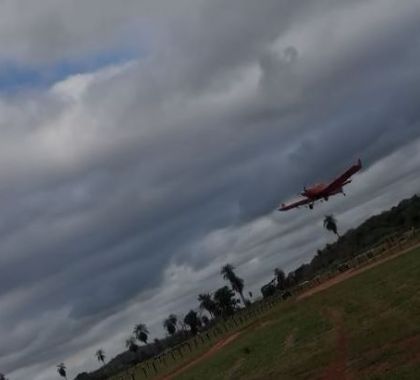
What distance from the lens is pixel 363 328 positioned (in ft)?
164

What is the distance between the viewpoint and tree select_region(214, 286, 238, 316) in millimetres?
Answer: 191250

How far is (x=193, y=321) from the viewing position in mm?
193000

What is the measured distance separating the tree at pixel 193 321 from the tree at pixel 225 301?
7.02 metres

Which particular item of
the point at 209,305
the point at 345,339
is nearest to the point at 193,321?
the point at 209,305

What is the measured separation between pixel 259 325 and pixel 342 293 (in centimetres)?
1647

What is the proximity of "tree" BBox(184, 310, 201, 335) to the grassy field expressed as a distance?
109 metres

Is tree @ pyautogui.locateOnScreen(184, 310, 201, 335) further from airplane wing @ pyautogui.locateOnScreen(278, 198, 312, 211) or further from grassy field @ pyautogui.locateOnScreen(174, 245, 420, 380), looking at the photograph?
airplane wing @ pyautogui.locateOnScreen(278, 198, 312, 211)

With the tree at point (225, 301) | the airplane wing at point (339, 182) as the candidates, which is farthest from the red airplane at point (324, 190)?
the tree at point (225, 301)

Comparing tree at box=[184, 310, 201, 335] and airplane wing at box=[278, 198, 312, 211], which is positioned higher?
tree at box=[184, 310, 201, 335]

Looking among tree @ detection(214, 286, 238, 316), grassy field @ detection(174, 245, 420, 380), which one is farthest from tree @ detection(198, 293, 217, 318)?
grassy field @ detection(174, 245, 420, 380)

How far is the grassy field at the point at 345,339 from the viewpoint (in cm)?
3959

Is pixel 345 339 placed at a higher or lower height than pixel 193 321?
lower

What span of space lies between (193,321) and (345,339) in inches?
5787

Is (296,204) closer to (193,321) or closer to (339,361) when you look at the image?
(339,361)
